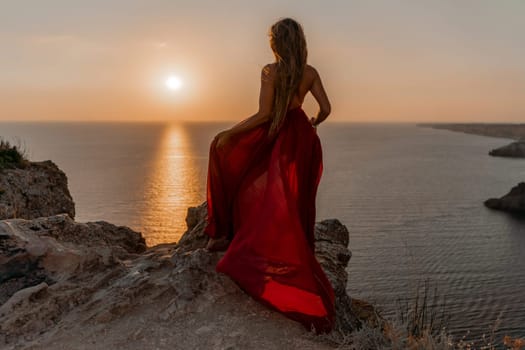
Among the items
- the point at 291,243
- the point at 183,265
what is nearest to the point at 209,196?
the point at 183,265

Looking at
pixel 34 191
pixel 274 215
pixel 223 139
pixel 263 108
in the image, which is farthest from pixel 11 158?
pixel 274 215

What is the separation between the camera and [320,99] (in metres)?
4.90

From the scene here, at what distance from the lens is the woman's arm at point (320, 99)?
15.8 feet

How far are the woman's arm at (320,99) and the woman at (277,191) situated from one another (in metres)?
0.01

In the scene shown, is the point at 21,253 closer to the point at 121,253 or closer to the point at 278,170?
the point at 121,253

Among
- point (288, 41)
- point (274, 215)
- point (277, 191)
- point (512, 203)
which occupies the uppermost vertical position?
point (288, 41)

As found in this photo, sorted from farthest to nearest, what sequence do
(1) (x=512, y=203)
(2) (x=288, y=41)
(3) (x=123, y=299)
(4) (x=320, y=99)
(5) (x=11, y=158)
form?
(1) (x=512, y=203)
(5) (x=11, y=158)
(4) (x=320, y=99)
(3) (x=123, y=299)
(2) (x=288, y=41)

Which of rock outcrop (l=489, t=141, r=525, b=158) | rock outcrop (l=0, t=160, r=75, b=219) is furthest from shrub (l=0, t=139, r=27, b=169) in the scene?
rock outcrop (l=489, t=141, r=525, b=158)

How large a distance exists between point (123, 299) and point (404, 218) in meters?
30.0

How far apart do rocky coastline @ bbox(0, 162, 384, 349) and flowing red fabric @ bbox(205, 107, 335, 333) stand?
200 mm

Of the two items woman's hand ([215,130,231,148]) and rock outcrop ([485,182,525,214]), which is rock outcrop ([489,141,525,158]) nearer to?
rock outcrop ([485,182,525,214])

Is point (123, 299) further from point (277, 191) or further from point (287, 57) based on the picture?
point (287, 57)

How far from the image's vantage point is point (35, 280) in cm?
523

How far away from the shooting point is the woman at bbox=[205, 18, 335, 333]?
4398 millimetres
